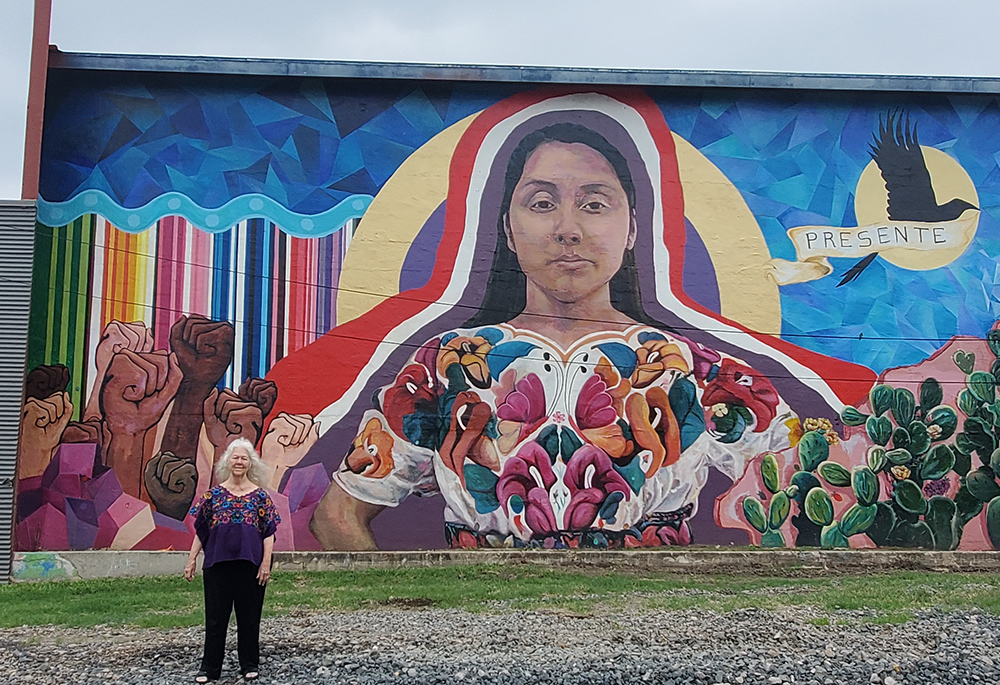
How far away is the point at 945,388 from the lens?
43.4 ft

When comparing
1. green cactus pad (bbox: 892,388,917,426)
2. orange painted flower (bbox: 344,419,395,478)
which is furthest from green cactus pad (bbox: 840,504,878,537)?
orange painted flower (bbox: 344,419,395,478)

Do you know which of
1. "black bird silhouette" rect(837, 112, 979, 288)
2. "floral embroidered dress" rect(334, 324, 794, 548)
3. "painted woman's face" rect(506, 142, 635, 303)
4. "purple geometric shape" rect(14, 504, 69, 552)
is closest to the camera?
"purple geometric shape" rect(14, 504, 69, 552)

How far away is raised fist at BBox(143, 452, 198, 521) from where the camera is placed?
12445 mm

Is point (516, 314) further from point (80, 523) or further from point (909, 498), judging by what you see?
point (80, 523)

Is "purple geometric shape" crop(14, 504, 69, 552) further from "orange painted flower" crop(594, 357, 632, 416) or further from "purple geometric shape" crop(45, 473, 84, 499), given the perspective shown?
"orange painted flower" crop(594, 357, 632, 416)

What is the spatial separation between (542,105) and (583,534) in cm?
579

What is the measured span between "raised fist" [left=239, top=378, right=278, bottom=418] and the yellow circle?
8.17 metres

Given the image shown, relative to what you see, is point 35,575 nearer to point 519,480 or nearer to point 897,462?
point 519,480

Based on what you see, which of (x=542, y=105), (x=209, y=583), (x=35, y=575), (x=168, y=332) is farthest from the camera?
(x=542, y=105)

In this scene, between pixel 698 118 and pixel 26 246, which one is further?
pixel 698 118

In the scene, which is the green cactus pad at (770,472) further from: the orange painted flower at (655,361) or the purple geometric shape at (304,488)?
the purple geometric shape at (304,488)

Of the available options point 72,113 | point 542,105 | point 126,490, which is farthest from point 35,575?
point 542,105

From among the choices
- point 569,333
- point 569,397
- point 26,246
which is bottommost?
point 569,397

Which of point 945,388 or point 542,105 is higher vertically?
point 542,105
